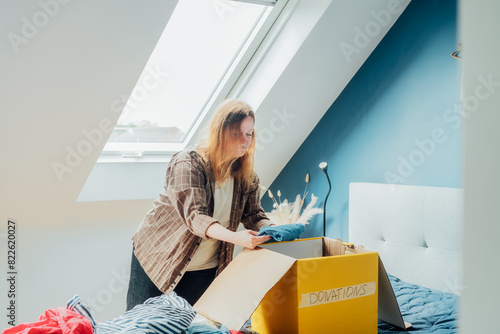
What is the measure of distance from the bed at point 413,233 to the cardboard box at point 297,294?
25.3 inches

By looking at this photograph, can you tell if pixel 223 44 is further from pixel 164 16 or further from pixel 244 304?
pixel 244 304

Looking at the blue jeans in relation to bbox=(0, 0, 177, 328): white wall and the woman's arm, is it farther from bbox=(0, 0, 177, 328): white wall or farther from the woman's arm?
bbox=(0, 0, 177, 328): white wall

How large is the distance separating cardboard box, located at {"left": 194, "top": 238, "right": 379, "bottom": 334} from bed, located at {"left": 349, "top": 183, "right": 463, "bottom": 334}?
2.11 feet

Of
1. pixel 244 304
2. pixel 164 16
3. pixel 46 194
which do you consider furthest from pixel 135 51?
pixel 244 304

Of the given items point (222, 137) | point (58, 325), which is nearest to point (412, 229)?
point (222, 137)

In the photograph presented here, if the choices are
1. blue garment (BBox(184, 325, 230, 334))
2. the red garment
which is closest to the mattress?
blue garment (BBox(184, 325, 230, 334))

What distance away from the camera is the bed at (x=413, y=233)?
2.26 metres

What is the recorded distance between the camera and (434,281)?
2.33 m

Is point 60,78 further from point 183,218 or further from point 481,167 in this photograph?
point 481,167

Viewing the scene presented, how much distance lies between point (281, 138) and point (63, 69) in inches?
62.7

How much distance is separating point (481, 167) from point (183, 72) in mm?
2973

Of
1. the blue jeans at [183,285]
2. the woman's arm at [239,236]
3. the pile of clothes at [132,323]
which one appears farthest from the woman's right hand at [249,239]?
the blue jeans at [183,285]

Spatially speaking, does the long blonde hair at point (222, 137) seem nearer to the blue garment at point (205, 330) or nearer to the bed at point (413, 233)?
the blue garment at point (205, 330)

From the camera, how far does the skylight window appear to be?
289 cm
